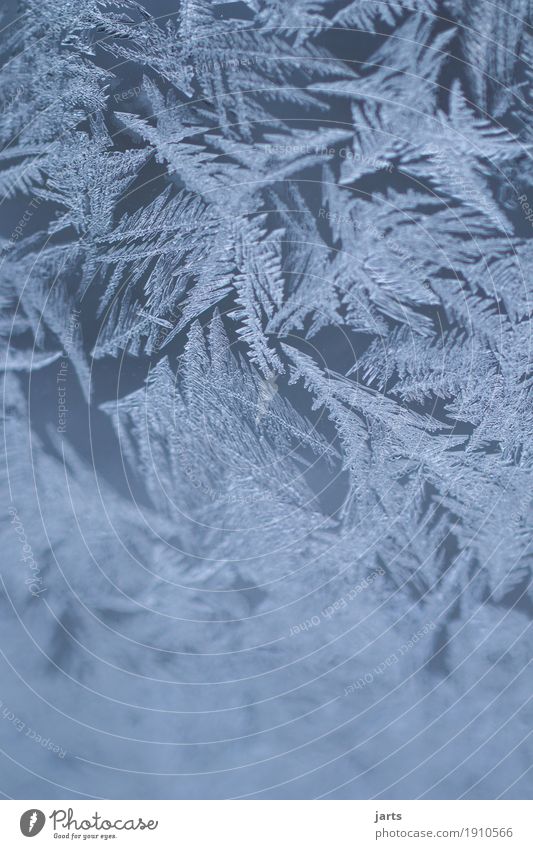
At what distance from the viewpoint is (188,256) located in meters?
0.64

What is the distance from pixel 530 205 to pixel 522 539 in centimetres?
32

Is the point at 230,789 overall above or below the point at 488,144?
→ below

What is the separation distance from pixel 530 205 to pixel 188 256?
32 centimetres

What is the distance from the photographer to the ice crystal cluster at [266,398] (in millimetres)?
634

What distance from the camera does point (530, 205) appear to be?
653mm

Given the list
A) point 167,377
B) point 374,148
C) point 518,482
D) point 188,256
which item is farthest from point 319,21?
point 518,482

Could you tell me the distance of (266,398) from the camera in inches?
25.7

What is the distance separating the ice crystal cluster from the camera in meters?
0.63
